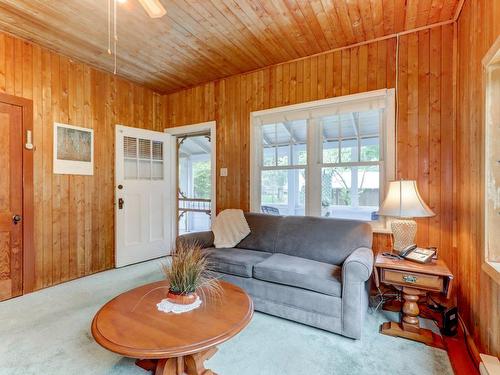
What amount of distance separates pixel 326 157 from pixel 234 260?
1.60m

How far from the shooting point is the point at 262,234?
Answer: 120 inches

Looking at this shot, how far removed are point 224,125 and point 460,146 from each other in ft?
8.90

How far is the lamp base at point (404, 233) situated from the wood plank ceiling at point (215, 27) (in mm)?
1863

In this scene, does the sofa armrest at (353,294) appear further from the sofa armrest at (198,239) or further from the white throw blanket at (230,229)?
the sofa armrest at (198,239)

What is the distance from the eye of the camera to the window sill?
4.56 feet

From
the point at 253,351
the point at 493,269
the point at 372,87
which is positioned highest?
the point at 372,87

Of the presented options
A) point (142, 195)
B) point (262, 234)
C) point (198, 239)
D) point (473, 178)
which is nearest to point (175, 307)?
point (198, 239)

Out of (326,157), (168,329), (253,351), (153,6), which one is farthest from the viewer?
(326,157)

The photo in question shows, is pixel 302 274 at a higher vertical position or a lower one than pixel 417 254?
lower

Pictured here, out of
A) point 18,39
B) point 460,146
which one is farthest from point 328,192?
point 18,39

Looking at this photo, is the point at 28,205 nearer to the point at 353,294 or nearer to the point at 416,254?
the point at 353,294

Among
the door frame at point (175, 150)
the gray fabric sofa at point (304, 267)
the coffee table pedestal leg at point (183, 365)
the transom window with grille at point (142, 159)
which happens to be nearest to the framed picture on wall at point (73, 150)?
the transom window with grille at point (142, 159)

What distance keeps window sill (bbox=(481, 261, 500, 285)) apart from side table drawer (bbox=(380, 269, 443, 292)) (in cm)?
42

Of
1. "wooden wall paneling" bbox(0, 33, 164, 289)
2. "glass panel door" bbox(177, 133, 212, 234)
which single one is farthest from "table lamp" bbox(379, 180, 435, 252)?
"glass panel door" bbox(177, 133, 212, 234)
